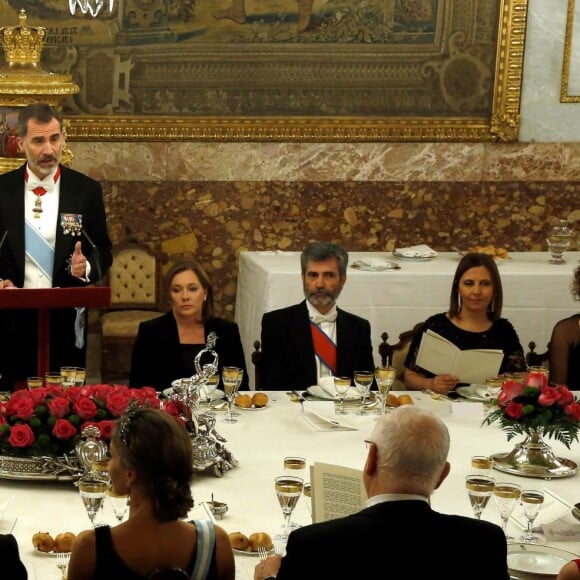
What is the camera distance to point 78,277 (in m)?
5.60

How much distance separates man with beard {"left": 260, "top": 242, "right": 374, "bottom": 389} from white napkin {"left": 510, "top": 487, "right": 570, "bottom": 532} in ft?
6.73

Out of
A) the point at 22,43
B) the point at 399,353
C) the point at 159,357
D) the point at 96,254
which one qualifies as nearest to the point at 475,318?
the point at 399,353

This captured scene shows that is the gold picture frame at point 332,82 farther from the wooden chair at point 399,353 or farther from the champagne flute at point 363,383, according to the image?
the champagne flute at point 363,383

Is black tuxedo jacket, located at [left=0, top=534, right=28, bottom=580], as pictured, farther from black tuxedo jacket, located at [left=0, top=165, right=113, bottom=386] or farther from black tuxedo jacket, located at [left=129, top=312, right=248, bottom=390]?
black tuxedo jacket, located at [left=0, top=165, right=113, bottom=386]

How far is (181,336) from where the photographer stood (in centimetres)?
570

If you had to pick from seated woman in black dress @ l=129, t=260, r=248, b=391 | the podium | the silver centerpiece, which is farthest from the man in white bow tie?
the silver centerpiece

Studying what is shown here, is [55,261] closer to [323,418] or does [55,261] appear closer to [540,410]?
[323,418]

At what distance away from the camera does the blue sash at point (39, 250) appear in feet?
20.0

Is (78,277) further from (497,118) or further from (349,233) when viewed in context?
(497,118)

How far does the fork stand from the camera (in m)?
3.19

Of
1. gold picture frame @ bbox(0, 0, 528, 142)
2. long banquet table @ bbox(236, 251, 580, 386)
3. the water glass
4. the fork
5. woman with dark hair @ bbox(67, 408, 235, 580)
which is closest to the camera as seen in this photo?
woman with dark hair @ bbox(67, 408, 235, 580)

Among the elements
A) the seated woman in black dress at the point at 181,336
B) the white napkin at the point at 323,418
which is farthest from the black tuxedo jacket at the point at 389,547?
the seated woman in black dress at the point at 181,336

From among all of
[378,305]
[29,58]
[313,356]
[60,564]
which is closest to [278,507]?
[60,564]

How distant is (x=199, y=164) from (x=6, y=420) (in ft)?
16.1
